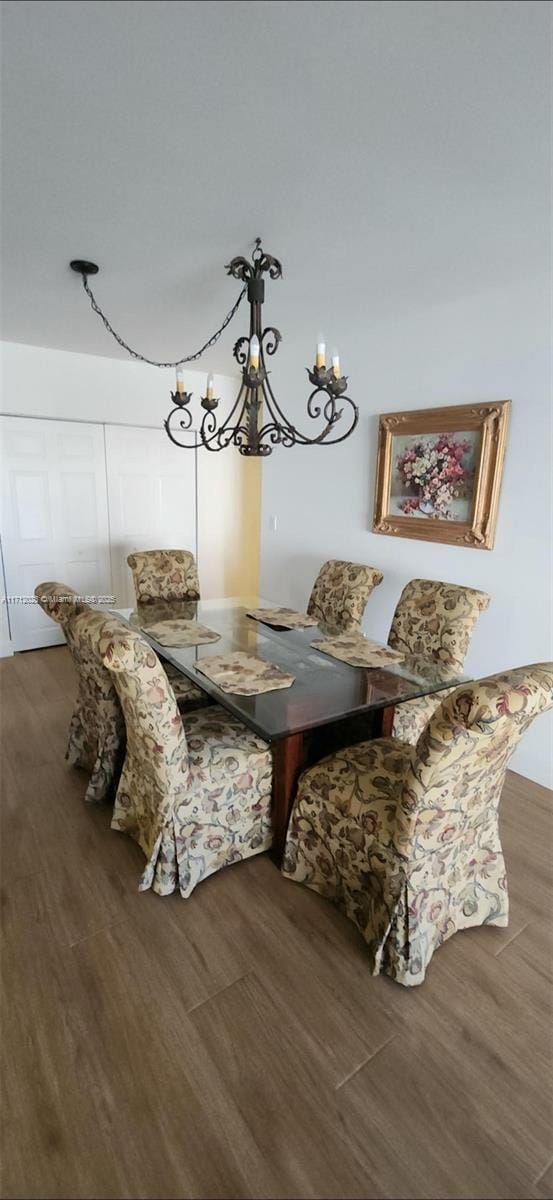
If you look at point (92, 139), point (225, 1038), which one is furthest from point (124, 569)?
point (225, 1038)

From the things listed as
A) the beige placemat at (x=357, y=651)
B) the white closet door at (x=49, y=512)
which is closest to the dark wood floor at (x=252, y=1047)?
the beige placemat at (x=357, y=651)

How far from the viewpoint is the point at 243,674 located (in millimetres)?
1973

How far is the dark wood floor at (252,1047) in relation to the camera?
1077 millimetres

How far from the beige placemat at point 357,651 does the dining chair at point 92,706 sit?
645mm

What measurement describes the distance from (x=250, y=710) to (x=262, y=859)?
0.68 m

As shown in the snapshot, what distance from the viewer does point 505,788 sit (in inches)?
98.2

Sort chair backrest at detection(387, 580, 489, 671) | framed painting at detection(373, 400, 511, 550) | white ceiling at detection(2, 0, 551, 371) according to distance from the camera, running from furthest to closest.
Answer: framed painting at detection(373, 400, 511, 550)
chair backrest at detection(387, 580, 489, 671)
white ceiling at detection(2, 0, 551, 371)

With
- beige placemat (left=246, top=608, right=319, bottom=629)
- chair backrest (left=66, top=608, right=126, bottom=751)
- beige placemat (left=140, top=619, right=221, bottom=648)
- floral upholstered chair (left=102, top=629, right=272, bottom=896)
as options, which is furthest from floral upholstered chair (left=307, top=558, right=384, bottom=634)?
chair backrest (left=66, top=608, right=126, bottom=751)

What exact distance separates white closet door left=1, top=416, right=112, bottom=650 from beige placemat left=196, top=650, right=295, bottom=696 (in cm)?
244

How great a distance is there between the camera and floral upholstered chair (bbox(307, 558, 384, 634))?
112 inches

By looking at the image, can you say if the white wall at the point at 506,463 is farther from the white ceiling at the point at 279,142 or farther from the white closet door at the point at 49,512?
the white closet door at the point at 49,512

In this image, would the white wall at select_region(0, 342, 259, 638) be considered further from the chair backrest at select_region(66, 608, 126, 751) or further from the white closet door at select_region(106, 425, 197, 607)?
the chair backrest at select_region(66, 608, 126, 751)

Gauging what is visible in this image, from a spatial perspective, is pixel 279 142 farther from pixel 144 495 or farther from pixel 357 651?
pixel 144 495

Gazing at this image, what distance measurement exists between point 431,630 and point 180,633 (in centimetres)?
122
